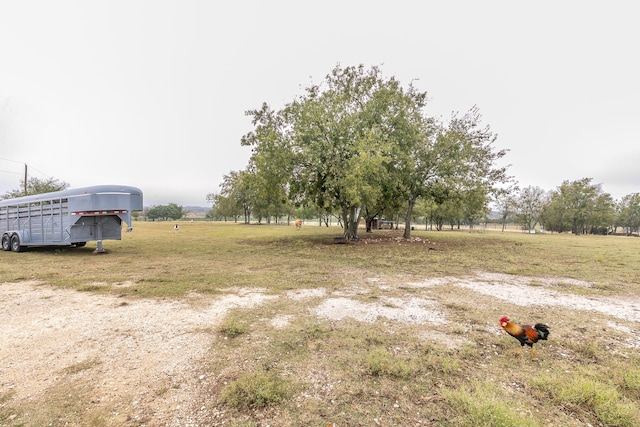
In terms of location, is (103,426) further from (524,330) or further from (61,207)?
(61,207)

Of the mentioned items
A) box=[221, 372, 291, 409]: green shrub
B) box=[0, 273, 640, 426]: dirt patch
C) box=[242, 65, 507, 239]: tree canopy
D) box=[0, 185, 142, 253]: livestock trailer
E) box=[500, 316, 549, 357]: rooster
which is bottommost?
box=[0, 273, 640, 426]: dirt patch

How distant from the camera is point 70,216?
14.3 meters

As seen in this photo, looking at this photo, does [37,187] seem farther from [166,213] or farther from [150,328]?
[166,213]

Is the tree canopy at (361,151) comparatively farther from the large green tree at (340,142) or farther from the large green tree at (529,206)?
the large green tree at (529,206)

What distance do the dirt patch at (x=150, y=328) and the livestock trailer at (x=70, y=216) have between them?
686cm

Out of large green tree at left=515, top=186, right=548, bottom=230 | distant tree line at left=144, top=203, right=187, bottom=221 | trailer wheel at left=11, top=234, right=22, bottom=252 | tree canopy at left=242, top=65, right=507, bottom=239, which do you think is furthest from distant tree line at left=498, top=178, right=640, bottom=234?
distant tree line at left=144, top=203, right=187, bottom=221

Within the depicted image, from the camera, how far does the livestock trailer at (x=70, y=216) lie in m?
14.1

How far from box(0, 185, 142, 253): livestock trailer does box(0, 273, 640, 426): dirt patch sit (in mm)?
6863

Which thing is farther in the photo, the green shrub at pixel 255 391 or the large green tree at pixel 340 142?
the large green tree at pixel 340 142

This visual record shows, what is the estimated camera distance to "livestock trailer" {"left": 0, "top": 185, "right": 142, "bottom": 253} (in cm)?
1415

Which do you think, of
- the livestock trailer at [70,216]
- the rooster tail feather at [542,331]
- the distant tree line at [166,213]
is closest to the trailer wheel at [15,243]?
the livestock trailer at [70,216]

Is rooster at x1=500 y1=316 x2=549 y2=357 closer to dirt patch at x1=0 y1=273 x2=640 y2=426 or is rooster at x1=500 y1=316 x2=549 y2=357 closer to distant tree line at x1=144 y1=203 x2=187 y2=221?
dirt patch at x1=0 y1=273 x2=640 y2=426

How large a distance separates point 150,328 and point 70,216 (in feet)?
44.7

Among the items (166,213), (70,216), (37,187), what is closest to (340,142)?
(70,216)
